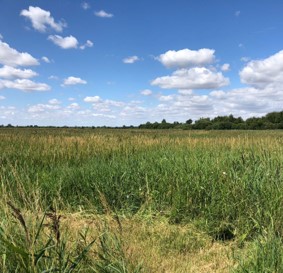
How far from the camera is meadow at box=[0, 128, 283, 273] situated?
2734 millimetres

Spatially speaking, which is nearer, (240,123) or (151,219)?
(151,219)

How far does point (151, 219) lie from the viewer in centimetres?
483

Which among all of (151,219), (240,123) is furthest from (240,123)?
(151,219)

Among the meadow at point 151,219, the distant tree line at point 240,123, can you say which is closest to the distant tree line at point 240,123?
the distant tree line at point 240,123

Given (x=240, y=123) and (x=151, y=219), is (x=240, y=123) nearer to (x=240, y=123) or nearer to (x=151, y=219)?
(x=240, y=123)

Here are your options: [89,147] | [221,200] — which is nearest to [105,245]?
[221,200]

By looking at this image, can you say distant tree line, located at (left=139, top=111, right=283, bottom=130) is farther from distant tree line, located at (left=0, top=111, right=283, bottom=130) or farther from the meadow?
the meadow

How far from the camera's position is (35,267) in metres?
2.41

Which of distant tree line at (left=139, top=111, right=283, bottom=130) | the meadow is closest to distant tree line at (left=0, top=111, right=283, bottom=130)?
distant tree line at (left=139, top=111, right=283, bottom=130)

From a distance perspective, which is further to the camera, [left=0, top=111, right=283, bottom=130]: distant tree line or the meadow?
[left=0, top=111, right=283, bottom=130]: distant tree line

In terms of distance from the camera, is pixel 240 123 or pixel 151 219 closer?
pixel 151 219

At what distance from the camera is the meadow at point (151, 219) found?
8.97ft

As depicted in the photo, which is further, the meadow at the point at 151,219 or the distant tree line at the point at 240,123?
the distant tree line at the point at 240,123

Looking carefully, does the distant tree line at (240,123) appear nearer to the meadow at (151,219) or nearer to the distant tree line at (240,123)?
the distant tree line at (240,123)
